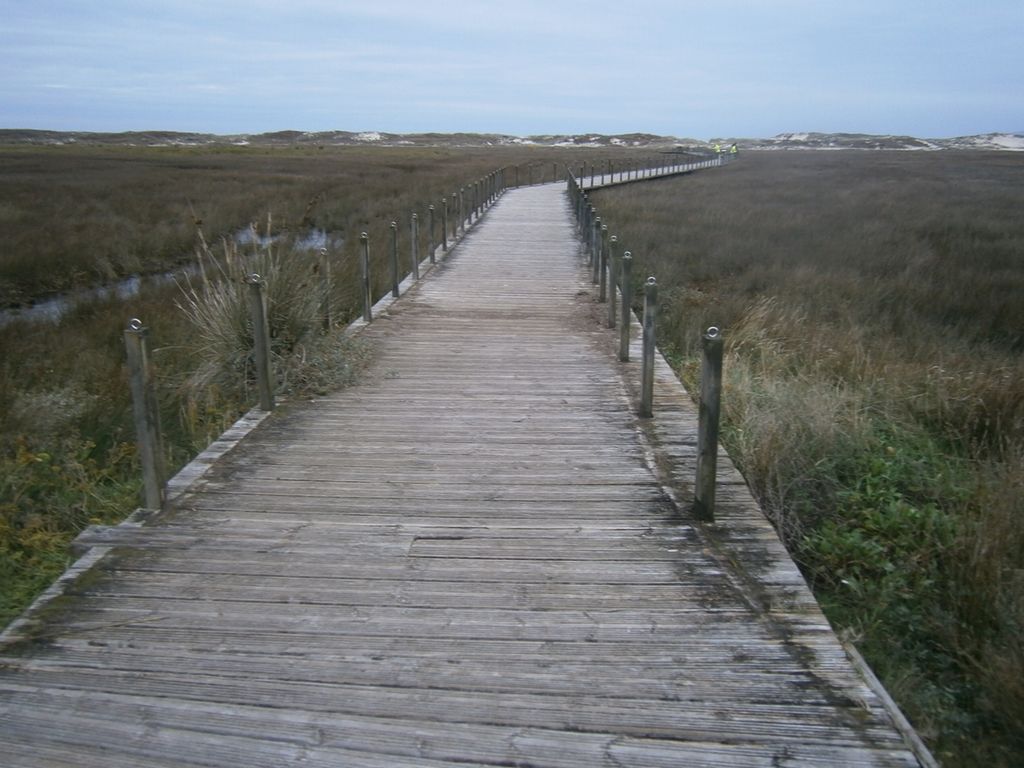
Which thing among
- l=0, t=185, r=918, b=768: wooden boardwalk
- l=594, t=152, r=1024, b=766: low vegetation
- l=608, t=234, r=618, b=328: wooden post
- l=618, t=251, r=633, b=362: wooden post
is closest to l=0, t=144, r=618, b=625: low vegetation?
l=0, t=185, r=918, b=768: wooden boardwalk

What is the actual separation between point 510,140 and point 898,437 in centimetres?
15868

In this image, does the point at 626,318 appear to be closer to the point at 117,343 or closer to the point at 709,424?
the point at 709,424

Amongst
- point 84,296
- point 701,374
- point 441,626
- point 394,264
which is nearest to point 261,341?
point 701,374

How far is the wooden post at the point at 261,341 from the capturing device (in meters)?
5.98

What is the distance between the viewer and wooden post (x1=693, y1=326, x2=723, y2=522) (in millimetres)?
4242

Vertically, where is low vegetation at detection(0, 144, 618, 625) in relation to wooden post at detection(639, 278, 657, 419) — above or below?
below

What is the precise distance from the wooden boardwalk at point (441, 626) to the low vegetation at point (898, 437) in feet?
1.87

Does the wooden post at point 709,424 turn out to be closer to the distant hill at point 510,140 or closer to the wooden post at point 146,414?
the wooden post at point 146,414

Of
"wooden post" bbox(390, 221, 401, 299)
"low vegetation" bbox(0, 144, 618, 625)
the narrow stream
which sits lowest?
the narrow stream

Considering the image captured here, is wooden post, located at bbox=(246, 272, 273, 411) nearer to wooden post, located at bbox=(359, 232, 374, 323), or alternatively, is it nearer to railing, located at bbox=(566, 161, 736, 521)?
railing, located at bbox=(566, 161, 736, 521)

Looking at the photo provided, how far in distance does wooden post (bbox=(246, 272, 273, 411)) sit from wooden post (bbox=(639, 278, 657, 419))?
2607 millimetres

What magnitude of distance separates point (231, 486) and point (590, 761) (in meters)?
2.90

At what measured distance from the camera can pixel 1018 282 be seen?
14.6m

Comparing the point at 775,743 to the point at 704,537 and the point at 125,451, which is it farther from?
the point at 125,451
